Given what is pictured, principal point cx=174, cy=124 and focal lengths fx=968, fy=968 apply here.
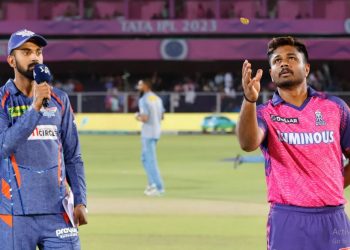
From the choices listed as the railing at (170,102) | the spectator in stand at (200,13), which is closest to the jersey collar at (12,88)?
the railing at (170,102)

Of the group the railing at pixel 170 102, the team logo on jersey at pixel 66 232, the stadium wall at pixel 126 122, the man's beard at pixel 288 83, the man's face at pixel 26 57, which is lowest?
the stadium wall at pixel 126 122

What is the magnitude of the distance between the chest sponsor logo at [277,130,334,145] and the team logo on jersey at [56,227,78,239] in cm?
138

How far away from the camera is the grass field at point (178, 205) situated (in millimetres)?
11125

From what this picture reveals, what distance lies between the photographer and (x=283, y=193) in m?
5.70

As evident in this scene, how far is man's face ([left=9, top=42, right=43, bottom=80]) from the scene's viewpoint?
584 centimetres

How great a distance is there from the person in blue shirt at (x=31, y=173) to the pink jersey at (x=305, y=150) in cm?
126

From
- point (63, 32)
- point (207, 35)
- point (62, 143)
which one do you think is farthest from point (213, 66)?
point (62, 143)

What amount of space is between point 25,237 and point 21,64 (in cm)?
104

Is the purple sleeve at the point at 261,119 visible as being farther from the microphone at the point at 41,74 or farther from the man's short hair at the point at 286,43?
the microphone at the point at 41,74

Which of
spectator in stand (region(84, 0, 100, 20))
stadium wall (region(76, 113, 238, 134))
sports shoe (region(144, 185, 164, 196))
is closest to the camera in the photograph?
sports shoe (region(144, 185, 164, 196))

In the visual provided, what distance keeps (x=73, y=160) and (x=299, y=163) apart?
4.67 feet

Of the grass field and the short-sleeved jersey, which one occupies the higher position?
the short-sleeved jersey

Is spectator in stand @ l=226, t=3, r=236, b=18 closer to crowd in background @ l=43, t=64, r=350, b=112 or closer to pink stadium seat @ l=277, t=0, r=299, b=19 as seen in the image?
pink stadium seat @ l=277, t=0, r=299, b=19

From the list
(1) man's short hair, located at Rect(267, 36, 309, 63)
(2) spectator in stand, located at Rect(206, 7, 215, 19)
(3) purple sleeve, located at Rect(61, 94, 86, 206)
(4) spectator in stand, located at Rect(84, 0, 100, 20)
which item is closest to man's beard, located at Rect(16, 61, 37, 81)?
(3) purple sleeve, located at Rect(61, 94, 86, 206)
